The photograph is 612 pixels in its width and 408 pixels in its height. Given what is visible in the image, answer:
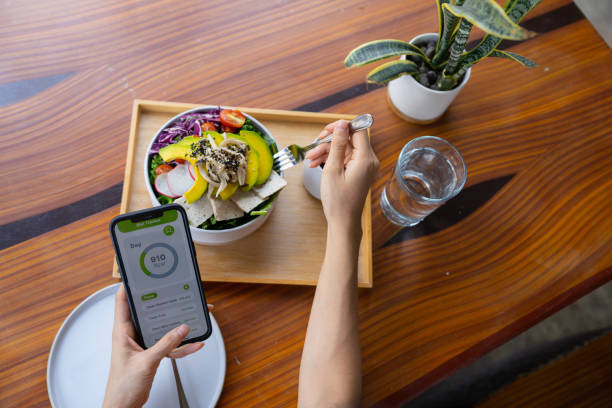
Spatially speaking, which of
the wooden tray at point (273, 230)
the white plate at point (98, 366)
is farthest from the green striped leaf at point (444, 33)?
the white plate at point (98, 366)

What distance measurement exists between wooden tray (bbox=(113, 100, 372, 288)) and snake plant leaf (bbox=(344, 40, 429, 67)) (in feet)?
0.71

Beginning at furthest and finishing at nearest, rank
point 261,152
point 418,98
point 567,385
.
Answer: point 567,385 → point 418,98 → point 261,152

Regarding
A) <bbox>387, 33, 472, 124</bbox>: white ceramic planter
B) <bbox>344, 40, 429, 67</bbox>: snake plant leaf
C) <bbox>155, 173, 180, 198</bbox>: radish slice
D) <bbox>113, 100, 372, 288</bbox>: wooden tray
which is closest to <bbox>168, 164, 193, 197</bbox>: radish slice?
<bbox>155, 173, 180, 198</bbox>: radish slice

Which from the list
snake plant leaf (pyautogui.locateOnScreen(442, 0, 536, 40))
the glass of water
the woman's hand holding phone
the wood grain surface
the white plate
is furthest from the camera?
the wood grain surface

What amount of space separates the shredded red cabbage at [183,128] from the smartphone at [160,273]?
19 cm

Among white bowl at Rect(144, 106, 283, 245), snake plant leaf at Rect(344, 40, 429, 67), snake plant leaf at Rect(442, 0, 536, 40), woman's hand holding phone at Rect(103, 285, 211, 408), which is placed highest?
snake plant leaf at Rect(442, 0, 536, 40)

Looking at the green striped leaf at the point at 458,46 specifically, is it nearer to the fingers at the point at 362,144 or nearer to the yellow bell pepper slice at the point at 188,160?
the fingers at the point at 362,144

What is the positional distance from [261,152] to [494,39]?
1.69 ft

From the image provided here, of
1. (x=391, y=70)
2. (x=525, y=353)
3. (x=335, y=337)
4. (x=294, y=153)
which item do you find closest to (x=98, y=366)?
(x=335, y=337)

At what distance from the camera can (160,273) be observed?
0.82 meters

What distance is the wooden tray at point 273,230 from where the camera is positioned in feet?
3.14

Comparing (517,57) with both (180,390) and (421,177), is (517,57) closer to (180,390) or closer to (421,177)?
(421,177)

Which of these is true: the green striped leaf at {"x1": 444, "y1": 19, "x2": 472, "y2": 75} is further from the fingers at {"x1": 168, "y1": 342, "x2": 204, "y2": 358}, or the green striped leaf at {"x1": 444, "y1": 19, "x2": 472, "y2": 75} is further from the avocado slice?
the fingers at {"x1": 168, "y1": 342, "x2": 204, "y2": 358}

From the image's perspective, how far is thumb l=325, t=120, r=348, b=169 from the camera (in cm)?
83
